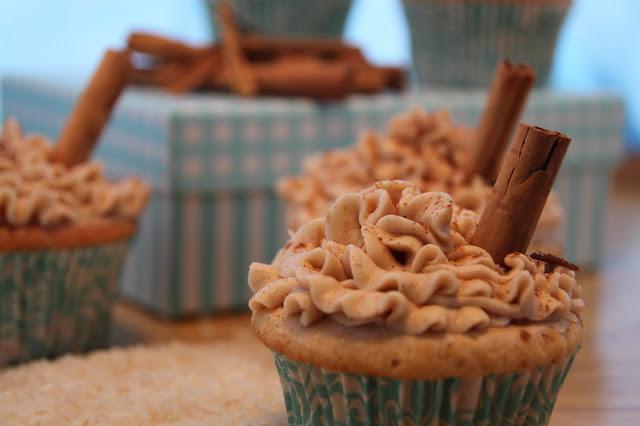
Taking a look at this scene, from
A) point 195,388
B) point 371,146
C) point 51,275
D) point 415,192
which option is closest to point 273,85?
point 371,146

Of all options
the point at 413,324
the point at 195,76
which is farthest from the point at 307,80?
the point at 413,324

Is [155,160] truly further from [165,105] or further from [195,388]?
[195,388]

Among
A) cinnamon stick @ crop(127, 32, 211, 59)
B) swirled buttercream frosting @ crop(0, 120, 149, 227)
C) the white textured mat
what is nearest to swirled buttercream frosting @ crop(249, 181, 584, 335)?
the white textured mat

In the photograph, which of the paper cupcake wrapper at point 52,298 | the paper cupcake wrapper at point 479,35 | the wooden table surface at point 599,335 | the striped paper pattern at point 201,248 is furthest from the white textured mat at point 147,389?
the paper cupcake wrapper at point 479,35

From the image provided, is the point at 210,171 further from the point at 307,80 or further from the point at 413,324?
the point at 413,324

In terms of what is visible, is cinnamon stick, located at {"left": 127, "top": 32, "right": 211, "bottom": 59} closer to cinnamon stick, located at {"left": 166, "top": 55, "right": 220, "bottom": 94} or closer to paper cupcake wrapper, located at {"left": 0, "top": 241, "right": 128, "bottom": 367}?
cinnamon stick, located at {"left": 166, "top": 55, "right": 220, "bottom": 94}

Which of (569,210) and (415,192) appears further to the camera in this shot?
(569,210)
